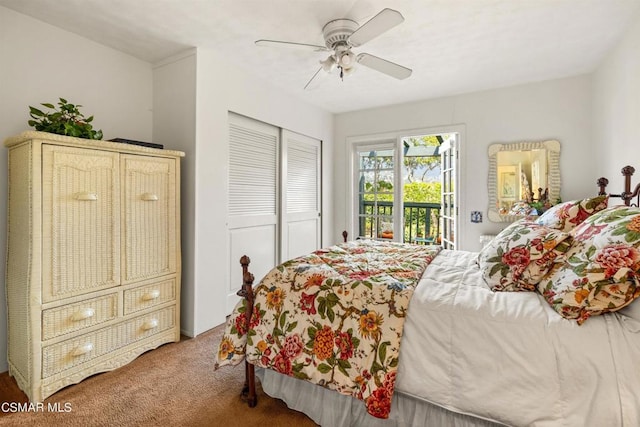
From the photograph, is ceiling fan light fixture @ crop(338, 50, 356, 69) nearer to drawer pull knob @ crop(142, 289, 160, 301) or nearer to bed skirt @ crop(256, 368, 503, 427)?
bed skirt @ crop(256, 368, 503, 427)

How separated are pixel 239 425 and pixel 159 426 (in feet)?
1.34

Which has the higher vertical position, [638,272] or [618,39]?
[618,39]

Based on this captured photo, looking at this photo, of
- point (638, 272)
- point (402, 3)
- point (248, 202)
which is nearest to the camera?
point (638, 272)

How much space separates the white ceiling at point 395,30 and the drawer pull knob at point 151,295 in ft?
6.39

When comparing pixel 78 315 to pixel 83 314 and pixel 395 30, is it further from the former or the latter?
pixel 395 30

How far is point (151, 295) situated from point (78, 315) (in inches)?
17.8

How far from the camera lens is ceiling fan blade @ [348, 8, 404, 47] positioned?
1.68 m

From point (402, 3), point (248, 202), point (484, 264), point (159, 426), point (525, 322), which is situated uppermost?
point (402, 3)

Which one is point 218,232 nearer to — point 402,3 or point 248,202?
point 248,202

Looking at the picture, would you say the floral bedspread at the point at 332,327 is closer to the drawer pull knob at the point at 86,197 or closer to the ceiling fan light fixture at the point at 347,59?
the drawer pull knob at the point at 86,197

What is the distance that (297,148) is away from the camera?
12.8 ft

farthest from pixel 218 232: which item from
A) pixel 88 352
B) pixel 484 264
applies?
pixel 484 264

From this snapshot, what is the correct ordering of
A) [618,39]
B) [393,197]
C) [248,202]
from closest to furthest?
1. [618,39]
2. [248,202]
3. [393,197]
